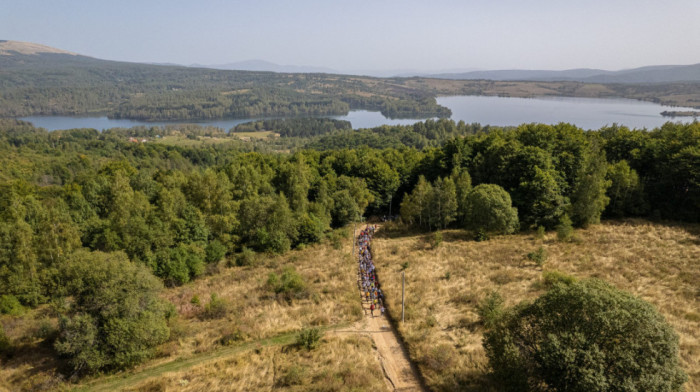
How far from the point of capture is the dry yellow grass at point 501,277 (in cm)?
2044

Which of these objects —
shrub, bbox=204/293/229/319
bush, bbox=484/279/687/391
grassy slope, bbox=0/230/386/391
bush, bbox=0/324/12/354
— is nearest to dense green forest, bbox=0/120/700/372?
grassy slope, bbox=0/230/386/391

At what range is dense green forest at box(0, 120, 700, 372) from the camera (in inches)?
918

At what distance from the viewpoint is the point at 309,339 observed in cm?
2314

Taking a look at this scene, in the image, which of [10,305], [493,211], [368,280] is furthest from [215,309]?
[493,211]

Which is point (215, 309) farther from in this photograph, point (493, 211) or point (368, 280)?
point (493, 211)

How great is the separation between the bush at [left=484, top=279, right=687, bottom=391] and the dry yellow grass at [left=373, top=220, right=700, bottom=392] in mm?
4044

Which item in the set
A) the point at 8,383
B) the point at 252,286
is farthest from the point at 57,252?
the point at 252,286

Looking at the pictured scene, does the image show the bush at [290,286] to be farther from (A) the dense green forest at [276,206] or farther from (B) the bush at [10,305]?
(B) the bush at [10,305]

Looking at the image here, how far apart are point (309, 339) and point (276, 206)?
24.5 m

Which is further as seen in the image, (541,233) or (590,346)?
(541,233)

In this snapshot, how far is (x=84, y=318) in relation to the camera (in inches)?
818

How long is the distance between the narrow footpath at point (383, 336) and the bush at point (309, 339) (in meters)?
2.41

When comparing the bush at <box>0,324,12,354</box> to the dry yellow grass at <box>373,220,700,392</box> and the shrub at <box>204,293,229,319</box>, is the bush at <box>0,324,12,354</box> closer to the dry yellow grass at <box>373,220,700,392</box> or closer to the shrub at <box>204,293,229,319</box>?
the shrub at <box>204,293,229,319</box>

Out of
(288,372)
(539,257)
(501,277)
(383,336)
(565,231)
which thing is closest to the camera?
(288,372)
